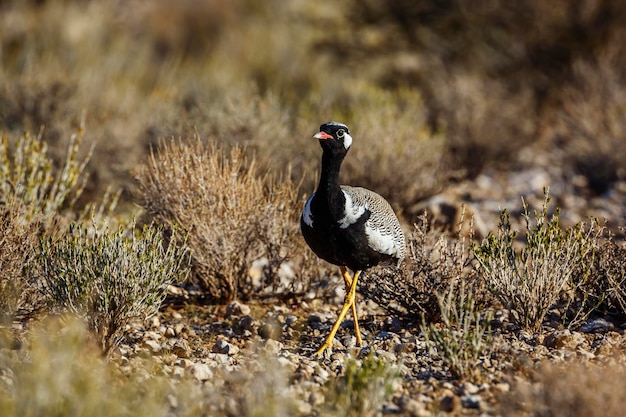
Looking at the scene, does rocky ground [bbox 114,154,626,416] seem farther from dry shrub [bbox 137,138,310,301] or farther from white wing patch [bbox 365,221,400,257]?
white wing patch [bbox 365,221,400,257]

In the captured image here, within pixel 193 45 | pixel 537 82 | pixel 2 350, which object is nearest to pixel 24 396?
pixel 2 350

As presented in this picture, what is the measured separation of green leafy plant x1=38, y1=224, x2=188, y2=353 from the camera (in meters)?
4.16

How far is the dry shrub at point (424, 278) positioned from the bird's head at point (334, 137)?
0.71 m

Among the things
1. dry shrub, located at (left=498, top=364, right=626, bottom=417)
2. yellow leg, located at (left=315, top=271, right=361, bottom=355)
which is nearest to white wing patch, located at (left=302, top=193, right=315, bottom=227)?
yellow leg, located at (left=315, top=271, right=361, bottom=355)

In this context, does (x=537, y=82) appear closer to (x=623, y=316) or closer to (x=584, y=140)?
(x=584, y=140)

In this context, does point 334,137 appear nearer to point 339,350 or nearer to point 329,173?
point 329,173

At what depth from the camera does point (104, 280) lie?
4.20m

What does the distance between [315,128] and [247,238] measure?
262 centimetres

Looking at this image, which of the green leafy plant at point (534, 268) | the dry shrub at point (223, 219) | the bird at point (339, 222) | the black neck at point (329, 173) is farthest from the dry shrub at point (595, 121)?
the black neck at point (329, 173)

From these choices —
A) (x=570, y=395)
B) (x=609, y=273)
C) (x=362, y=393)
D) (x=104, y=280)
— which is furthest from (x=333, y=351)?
(x=609, y=273)

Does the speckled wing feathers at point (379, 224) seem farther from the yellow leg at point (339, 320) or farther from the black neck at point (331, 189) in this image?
the yellow leg at point (339, 320)

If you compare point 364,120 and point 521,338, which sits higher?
point 364,120

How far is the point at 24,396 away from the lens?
9.73 feet

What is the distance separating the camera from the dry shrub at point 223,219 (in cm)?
510
